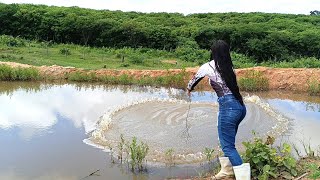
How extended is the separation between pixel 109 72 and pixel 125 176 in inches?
393

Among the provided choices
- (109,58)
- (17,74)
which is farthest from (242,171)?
(109,58)

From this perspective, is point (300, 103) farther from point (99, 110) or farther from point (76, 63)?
point (76, 63)

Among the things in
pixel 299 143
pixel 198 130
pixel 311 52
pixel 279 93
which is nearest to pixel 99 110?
pixel 198 130

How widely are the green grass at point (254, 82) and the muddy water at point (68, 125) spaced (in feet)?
2.44

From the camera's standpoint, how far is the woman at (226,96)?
524 cm

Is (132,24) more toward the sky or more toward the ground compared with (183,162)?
more toward the sky

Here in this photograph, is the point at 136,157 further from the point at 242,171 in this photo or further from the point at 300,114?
the point at 300,114

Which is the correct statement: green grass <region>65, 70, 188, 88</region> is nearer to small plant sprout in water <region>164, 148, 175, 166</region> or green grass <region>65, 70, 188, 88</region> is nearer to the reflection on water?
the reflection on water

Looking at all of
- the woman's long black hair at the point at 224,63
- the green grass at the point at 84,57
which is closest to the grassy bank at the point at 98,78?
the green grass at the point at 84,57

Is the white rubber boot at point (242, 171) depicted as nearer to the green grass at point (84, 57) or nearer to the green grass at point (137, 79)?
the green grass at point (137, 79)

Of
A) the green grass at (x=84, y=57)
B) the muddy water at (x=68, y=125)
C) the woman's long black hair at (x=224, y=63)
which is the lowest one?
the muddy water at (x=68, y=125)

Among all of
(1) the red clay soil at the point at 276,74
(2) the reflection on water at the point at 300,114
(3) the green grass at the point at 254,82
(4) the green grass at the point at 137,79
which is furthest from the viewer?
Answer: (4) the green grass at the point at 137,79

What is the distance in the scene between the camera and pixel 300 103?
1313 centimetres

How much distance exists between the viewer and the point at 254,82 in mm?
14664
